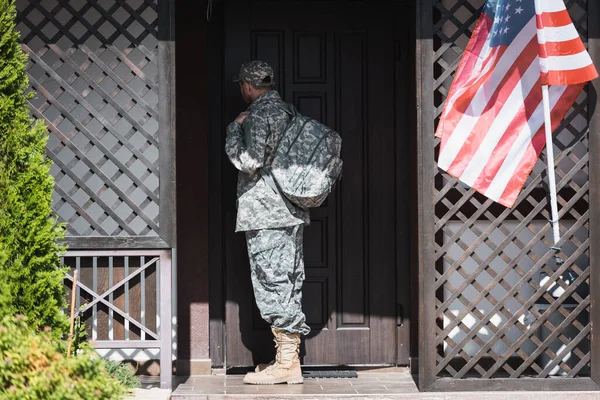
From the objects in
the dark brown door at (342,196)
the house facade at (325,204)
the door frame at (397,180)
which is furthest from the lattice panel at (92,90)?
the dark brown door at (342,196)

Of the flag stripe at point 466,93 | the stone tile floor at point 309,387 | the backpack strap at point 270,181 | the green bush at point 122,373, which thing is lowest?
the stone tile floor at point 309,387

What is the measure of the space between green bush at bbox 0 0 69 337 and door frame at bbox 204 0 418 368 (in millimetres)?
1966

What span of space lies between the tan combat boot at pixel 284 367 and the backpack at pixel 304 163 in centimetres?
87

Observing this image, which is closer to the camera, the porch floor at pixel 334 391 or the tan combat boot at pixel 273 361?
the porch floor at pixel 334 391

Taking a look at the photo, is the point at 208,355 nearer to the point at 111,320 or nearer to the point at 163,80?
the point at 111,320

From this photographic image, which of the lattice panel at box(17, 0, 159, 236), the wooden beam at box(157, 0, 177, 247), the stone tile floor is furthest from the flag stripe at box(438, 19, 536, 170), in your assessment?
the lattice panel at box(17, 0, 159, 236)

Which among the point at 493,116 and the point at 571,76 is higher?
the point at 571,76

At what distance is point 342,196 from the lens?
675 cm

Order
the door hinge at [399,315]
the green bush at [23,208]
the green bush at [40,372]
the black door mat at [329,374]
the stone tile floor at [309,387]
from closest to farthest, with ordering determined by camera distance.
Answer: the green bush at [40,372] → the green bush at [23,208] → the stone tile floor at [309,387] → the black door mat at [329,374] → the door hinge at [399,315]

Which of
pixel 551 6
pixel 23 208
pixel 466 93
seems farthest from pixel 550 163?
pixel 23 208

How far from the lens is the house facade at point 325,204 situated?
19.1 ft

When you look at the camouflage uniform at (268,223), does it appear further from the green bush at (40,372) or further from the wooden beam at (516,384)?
the green bush at (40,372)

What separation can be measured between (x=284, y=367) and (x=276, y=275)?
0.60m

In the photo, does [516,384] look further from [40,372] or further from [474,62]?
[40,372]
